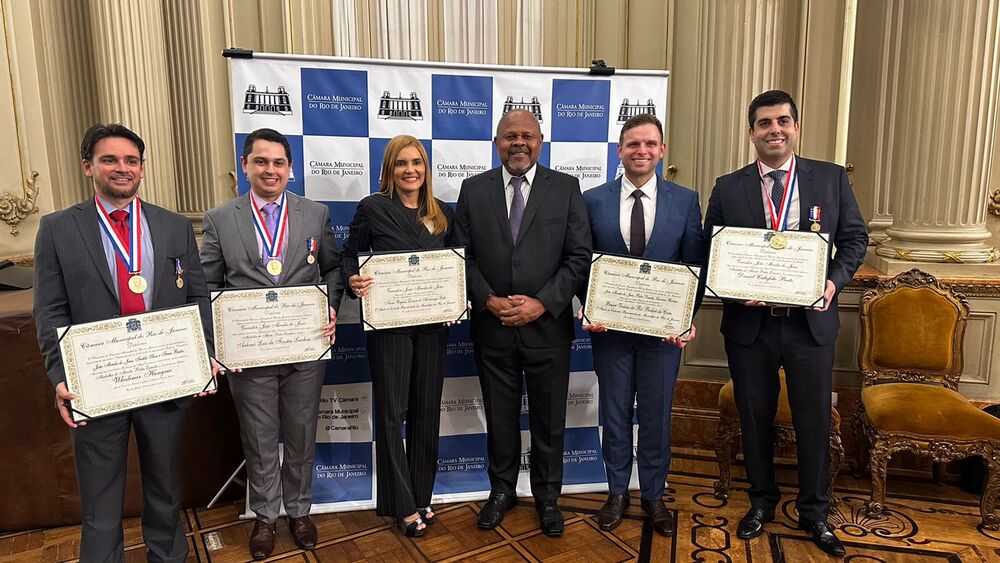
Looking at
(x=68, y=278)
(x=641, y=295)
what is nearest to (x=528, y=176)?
(x=641, y=295)

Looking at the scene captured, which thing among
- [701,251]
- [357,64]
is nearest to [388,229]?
[357,64]

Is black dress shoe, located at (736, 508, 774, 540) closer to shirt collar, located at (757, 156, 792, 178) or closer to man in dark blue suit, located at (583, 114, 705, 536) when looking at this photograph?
man in dark blue suit, located at (583, 114, 705, 536)

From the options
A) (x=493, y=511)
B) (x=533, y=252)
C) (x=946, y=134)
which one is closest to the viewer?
(x=533, y=252)

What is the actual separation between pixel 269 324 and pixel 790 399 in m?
2.04

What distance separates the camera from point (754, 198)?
2.53m

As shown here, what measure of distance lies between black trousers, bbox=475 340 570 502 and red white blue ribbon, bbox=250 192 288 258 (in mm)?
895

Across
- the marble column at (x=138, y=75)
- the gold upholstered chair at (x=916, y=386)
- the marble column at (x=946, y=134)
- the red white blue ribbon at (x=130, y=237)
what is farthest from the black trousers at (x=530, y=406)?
the marble column at (x=138, y=75)

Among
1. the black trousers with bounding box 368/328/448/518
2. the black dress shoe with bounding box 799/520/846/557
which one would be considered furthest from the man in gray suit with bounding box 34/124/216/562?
the black dress shoe with bounding box 799/520/846/557

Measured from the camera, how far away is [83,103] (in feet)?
13.6

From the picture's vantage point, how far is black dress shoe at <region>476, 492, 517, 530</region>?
2814mm

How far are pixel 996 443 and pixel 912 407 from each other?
326 millimetres

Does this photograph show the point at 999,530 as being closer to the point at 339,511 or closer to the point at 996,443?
the point at 996,443

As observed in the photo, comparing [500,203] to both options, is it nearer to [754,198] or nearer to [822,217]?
[754,198]

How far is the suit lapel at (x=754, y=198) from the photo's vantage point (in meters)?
2.52
